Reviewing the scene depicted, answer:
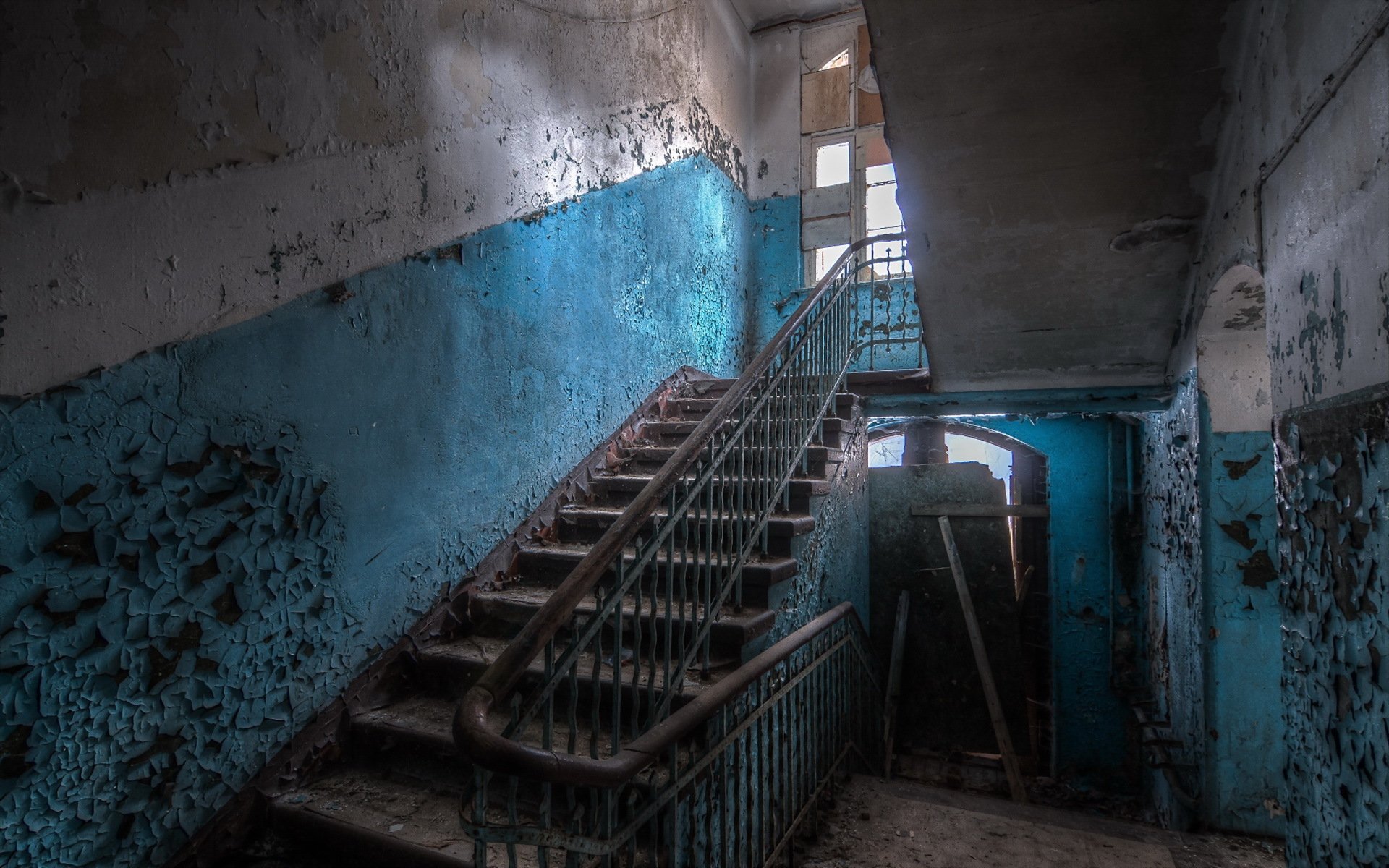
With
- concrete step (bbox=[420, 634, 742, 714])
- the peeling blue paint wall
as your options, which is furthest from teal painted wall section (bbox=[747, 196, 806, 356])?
concrete step (bbox=[420, 634, 742, 714])

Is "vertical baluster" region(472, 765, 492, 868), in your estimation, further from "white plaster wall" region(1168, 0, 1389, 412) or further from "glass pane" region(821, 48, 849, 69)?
"glass pane" region(821, 48, 849, 69)

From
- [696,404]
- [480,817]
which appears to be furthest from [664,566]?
[696,404]

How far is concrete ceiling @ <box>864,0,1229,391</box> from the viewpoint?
6.84 ft

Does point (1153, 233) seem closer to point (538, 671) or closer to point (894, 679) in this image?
point (538, 671)

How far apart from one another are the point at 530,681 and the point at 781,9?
7.32 metres

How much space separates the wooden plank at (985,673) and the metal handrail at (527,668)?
190 inches

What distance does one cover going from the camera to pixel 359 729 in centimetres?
263

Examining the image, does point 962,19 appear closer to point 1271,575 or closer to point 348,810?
point 1271,575

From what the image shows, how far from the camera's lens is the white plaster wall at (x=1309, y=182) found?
53.4 inches

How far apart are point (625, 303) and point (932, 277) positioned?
6.96 feet

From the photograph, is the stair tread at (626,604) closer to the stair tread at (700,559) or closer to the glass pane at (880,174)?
the stair tread at (700,559)

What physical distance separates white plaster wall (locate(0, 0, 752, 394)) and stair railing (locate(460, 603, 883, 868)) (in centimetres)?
178

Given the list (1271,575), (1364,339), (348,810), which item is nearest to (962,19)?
(1364,339)

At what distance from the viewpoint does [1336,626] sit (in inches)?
61.1
